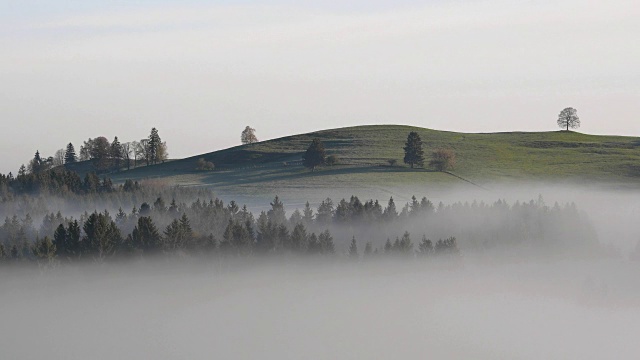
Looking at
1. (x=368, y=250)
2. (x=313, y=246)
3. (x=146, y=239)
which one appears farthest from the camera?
(x=368, y=250)

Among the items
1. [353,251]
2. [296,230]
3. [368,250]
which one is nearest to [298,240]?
[296,230]

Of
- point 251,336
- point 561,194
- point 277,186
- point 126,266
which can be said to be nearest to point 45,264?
point 126,266

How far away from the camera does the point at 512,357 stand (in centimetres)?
11112

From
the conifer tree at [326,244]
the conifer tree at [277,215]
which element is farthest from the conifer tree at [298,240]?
the conifer tree at [277,215]

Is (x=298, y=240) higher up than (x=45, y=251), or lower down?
lower down

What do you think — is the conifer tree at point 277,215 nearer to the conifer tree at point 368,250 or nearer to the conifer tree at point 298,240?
the conifer tree at point 298,240

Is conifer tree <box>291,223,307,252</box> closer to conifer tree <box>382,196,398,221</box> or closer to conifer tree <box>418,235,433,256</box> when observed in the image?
conifer tree <box>418,235,433,256</box>

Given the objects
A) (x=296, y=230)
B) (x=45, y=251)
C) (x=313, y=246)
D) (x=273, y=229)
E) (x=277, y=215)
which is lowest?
(x=313, y=246)

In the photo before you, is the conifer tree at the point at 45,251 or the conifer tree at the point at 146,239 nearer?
the conifer tree at the point at 45,251

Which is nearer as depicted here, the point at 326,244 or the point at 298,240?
the point at 298,240

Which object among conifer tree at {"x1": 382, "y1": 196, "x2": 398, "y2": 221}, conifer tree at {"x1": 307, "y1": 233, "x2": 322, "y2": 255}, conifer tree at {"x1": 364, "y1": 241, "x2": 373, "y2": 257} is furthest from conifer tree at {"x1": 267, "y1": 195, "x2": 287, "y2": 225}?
conifer tree at {"x1": 382, "y1": 196, "x2": 398, "y2": 221}

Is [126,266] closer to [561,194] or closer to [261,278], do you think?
[261,278]

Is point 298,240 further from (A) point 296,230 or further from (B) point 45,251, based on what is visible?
(B) point 45,251

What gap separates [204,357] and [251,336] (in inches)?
378
